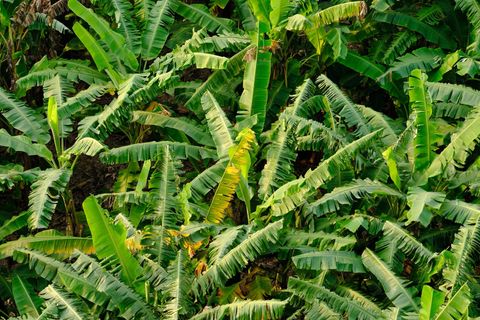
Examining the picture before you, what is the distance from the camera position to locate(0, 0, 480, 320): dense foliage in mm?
6039

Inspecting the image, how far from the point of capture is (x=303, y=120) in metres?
6.95

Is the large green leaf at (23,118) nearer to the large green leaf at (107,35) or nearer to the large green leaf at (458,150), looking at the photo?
the large green leaf at (107,35)

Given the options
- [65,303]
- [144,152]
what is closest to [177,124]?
[144,152]

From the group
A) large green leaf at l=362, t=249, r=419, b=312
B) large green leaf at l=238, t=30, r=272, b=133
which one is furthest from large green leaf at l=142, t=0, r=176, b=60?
large green leaf at l=362, t=249, r=419, b=312

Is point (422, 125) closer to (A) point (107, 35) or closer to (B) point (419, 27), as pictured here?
(B) point (419, 27)

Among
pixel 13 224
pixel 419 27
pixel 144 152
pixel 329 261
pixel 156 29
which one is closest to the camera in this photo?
pixel 329 261

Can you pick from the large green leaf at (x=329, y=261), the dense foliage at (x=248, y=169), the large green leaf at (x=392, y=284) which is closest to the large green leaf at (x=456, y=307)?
the dense foliage at (x=248, y=169)

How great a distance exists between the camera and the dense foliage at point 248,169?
6039 millimetres

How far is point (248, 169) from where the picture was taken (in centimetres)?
694

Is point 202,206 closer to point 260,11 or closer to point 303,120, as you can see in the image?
point 303,120

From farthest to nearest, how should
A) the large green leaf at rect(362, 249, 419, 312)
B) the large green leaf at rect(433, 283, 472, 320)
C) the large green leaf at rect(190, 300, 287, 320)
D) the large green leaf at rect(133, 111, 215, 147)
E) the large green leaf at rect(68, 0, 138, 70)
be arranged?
the large green leaf at rect(68, 0, 138, 70), the large green leaf at rect(133, 111, 215, 147), the large green leaf at rect(362, 249, 419, 312), the large green leaf at rect(190, 300, 287, 320), the large green leaf at rect(433, 283, 472, 320)

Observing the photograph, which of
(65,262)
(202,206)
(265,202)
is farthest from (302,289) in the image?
(65,262)

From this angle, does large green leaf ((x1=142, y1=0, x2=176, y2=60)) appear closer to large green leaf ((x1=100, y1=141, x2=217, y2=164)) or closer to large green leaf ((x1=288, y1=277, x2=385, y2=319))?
large green leaf ((x1=100, y1=141, x2=217, y2=164))

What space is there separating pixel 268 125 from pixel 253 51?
0.96 m
